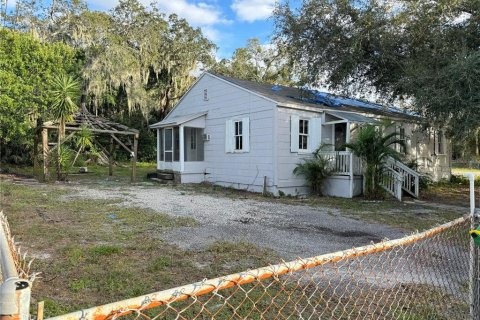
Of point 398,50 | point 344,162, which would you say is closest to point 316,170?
point 344,162

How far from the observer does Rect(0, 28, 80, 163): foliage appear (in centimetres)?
1666

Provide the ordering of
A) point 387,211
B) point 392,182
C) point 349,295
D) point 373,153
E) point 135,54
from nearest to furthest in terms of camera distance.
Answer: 1. point 349,295
2. point 387,211
3. point 373,153
4. point 392,182
5. point 135,54

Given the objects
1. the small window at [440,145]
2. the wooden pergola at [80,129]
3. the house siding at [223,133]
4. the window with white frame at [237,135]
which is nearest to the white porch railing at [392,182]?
the house siding at [223,133]

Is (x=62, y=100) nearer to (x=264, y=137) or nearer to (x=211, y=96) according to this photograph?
(x=211, y=96)

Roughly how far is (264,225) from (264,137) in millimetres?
5880

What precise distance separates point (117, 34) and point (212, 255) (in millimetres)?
24604

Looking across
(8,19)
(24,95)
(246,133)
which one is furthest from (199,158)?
(8,19)

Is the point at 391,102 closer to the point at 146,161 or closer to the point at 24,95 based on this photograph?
the point at 24,95

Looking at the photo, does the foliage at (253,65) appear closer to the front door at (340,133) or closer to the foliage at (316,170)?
the front door at (340,133)

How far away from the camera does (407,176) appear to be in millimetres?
12172

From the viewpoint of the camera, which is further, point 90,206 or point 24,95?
point 24,95

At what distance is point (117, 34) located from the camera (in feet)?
84.5

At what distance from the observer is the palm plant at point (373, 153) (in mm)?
10875

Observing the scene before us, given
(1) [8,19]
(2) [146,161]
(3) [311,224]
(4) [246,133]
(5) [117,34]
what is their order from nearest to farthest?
1. (3) [311,224]
2. (4) [246,133]
3. (1) [8,19]
4. (5) [117,34]
5. (2) [146,161]
